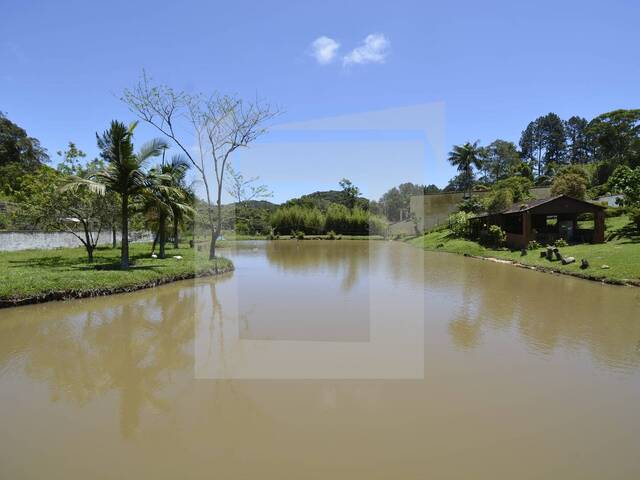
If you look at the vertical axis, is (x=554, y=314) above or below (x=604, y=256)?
below

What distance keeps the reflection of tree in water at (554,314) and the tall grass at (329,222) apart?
3395cm

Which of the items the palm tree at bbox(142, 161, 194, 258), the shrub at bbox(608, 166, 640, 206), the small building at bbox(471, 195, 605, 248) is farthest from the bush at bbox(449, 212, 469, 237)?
the palm tree at bbox(142, 161, 194, 258)

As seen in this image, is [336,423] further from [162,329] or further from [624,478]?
[162,329]

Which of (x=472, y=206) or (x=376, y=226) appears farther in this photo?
(x=376, y=226)

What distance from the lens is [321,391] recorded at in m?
4.82

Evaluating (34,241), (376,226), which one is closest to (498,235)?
(376,226)

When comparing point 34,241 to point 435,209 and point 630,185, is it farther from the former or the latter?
point 435,209

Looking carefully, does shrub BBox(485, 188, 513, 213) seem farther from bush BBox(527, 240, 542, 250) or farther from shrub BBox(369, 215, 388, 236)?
shrub BBox(369, 215, 388, 236)

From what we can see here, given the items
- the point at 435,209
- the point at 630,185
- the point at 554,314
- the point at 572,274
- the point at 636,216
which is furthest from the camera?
the point at 435,209

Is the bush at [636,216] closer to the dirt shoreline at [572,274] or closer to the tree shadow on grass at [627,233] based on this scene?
the tree shadow on grass at [627,233]

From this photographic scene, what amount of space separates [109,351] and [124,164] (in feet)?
25.8

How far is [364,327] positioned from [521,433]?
4.06 m

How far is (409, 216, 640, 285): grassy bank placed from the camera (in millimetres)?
12297

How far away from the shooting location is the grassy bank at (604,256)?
12297mm
